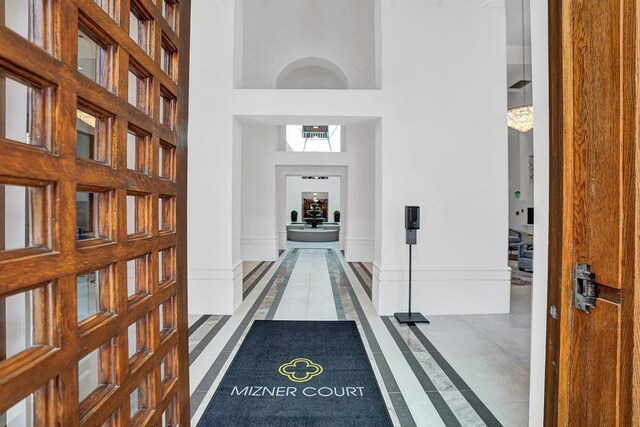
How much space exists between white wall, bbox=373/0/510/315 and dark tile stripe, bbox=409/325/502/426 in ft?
2.99

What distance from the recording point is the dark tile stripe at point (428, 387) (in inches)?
80.4

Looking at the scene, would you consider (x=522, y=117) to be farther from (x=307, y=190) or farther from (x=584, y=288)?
(x=307, y=190)

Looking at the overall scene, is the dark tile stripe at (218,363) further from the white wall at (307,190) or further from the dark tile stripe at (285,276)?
the white wall at (307,190)

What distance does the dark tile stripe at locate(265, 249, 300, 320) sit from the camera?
4.11 meters

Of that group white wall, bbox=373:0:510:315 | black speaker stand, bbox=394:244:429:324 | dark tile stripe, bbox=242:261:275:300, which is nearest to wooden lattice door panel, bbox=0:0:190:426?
black speaker stand, bbox=394:244:429:324

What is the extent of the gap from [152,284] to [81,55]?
72 cm

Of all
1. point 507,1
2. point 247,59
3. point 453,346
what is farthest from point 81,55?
point 507,1

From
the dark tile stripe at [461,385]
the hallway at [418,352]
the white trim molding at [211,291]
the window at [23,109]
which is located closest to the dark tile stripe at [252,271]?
the hallway at [418,352]

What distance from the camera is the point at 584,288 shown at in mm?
879

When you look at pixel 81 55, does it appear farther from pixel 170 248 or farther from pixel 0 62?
pixel 170 248

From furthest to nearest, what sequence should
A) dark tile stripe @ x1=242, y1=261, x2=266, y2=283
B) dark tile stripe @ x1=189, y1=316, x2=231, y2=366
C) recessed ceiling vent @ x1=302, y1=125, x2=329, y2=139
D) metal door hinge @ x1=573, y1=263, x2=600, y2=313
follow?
1. recessed ceiling vent @ x1=302, y1=125, x2=329, y2=139
2. dark tile stripe @ x1=242, y1=261, x2=266, y2=283
3. dark tile stripe @ x1=189, y1=316, x2=231, y2=366
4. metal door hinge @ x1=573, y1=263, x2=600, y2=313

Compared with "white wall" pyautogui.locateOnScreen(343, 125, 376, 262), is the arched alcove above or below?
above

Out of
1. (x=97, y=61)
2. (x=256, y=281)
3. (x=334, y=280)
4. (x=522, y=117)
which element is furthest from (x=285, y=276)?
(x=522, y=117)

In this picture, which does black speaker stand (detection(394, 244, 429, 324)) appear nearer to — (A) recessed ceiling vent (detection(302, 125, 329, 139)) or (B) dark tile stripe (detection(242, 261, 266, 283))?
(B) dark tile stripe (detection(242, 261, 266, 283))
